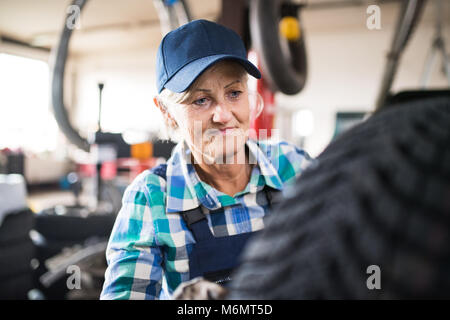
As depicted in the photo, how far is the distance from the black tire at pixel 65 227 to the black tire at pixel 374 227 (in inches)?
59.8

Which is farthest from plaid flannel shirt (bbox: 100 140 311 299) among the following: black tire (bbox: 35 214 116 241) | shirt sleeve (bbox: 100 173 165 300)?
black tire (bbox: 35 214 116 241)

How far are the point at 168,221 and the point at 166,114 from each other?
0.23m

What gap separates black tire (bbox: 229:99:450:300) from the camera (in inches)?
6.0

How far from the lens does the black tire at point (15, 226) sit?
1.09 meters

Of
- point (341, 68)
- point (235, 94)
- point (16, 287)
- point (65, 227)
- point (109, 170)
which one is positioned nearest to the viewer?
point (235, 94)

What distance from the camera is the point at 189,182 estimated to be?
588 millimetres

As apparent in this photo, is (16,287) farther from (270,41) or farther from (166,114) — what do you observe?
(270,41)

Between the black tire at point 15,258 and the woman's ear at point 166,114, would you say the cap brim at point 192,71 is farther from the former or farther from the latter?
the black tire at point 15,258

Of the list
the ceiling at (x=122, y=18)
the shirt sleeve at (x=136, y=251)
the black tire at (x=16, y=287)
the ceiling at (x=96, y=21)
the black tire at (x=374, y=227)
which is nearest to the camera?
the black tire at (x=374, y=227)

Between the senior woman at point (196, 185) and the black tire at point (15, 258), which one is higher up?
the senior woman at point (196, 185)

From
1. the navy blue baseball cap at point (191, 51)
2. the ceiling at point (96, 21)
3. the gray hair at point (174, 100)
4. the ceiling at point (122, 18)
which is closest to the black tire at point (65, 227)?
the gray hair at point (174, 100)

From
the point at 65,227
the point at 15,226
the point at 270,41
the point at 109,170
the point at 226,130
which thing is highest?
the point at 270,41

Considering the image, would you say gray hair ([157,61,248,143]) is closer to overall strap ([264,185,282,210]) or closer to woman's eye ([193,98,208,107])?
woman's eye ([193,98,208,107])

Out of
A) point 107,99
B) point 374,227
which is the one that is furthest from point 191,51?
point 107,99
